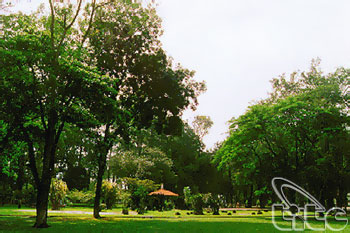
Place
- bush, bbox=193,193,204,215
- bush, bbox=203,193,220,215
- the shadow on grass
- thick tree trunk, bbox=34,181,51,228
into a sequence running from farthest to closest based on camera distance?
bush, bbox=193,193,204,215, bush, bbox=203,193,220,215, thick tree trunk, bbox=34,181,51,228, the shadow on grass

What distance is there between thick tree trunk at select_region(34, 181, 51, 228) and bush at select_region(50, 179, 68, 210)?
48.8 ft

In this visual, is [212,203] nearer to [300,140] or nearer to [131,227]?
[300,140]

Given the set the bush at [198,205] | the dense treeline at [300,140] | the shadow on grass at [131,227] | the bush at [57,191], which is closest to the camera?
the shadow on grass at [131,227]

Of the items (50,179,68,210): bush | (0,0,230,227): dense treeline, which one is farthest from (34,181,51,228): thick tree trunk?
(50,179,68,210): bush

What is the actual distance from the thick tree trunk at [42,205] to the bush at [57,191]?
14.9 m

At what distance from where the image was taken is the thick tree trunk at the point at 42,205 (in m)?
15.3

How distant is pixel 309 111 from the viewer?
81.0ft

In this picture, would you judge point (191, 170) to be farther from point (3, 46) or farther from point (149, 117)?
point (3, 46)

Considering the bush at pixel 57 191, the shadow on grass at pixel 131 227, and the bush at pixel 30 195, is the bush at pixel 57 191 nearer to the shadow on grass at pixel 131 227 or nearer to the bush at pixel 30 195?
the bush at pixel 30 195

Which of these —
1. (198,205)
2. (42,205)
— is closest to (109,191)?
(198,205)

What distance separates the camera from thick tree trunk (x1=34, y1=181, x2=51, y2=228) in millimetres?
15289

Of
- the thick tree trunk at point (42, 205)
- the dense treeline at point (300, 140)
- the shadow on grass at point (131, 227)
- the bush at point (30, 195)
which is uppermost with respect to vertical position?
the dense treeline at point (300, 140)

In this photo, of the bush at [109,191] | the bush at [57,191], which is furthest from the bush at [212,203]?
the bush at [57,191]

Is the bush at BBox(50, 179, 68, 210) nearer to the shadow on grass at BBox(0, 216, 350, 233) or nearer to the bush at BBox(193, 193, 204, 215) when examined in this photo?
the shadow on grass at BBox(0, 216, 350, 233)
